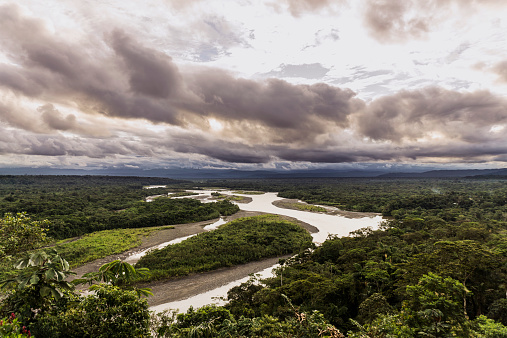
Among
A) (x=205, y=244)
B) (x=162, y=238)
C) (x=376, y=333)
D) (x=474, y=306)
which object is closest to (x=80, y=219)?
(x=162, y=238)

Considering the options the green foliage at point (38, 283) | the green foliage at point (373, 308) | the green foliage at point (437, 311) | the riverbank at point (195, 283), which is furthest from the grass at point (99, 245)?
the green foliage at point (437, 311)

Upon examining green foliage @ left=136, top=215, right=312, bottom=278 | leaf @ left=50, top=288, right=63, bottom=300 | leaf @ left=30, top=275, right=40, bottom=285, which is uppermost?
leaf @ left=30, top=275, right=40, bottom=285

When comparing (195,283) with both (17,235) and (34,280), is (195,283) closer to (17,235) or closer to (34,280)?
(17,235)

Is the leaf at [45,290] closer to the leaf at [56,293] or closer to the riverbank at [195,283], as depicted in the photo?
the leaf at [56,293]

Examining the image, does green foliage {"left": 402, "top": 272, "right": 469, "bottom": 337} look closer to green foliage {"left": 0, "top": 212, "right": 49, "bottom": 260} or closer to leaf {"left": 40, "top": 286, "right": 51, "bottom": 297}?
leaf {"left": 40, "top": 286, "right": 51, "bottom": 297}

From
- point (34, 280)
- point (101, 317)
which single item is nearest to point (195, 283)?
point (101, 317)

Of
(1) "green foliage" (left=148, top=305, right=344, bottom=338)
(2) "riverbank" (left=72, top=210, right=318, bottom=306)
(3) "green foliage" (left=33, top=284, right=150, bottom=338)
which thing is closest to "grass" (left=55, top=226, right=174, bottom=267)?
(2) "riverbank" (left=72, top=210, right=318, bottom=306)
